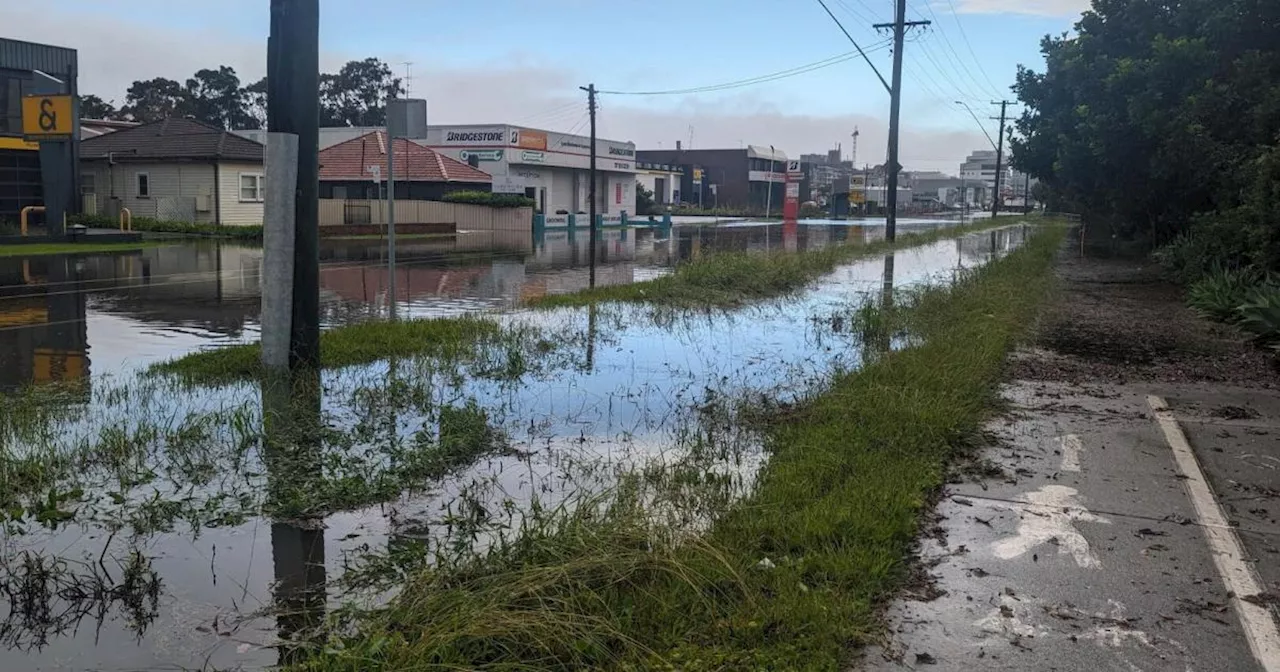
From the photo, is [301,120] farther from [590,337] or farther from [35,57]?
[35,57]

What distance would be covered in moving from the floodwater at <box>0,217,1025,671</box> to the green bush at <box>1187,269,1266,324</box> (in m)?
5.53

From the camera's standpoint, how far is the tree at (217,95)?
86.4 metres

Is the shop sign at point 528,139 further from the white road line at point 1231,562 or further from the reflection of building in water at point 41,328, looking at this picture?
the white road line at point 1231,562

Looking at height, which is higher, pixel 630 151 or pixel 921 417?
pixel 630 151

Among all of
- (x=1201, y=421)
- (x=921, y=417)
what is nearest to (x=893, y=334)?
(x=1201, y=421)

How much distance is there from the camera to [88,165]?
4312 centimetres

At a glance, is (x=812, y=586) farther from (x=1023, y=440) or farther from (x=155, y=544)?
(x=1023, y=440)

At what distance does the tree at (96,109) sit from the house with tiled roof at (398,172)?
135 ft

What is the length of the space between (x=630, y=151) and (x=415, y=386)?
64536 mm

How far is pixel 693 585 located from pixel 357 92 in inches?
3633

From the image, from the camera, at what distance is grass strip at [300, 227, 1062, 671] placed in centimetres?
401

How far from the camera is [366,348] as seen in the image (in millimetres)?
11531

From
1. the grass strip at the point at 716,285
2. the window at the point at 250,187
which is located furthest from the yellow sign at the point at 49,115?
the grass strip at the point at 716,285

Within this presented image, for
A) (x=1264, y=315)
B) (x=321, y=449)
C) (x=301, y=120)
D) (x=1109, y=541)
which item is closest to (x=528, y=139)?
(x=1264, y=315)
